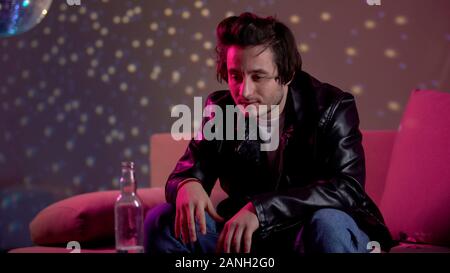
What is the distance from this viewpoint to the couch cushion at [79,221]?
2029 mm

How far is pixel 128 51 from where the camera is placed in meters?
2.83

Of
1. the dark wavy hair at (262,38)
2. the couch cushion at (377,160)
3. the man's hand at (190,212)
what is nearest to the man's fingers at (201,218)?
the man's hand at (190,212)

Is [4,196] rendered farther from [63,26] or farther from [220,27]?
[220,27]

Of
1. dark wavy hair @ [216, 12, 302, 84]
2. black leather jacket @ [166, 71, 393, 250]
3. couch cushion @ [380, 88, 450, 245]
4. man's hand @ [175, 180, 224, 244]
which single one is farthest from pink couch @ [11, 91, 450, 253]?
man's hand @ [175, 180, 224, 244]

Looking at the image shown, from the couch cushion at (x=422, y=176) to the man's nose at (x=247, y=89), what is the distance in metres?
0.54

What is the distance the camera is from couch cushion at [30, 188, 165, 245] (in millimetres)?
2029

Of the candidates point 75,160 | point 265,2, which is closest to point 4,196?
point 75,160

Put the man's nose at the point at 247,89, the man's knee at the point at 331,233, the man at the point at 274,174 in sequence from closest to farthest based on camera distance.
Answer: the man's knee at the point at 331,233
the man at the point at 274,174
the man's nose at the point at 247,89

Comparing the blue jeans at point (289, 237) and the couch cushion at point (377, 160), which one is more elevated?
the couch cushion at point (377, 160)

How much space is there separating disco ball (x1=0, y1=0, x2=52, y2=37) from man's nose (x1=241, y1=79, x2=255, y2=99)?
0.71 m

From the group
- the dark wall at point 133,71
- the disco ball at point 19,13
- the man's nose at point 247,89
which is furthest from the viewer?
the dark wall at point 133,71

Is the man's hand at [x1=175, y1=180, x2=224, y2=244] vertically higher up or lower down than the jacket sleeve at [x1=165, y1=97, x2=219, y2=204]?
lower down

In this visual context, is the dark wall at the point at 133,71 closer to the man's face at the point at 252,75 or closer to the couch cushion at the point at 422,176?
the couch cushion at the point at 422,176

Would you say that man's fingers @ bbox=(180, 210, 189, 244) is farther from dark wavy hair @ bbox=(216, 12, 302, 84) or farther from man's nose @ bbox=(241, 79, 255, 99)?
dark wavy hair @ bbox=(216, 12, 302, 84)
